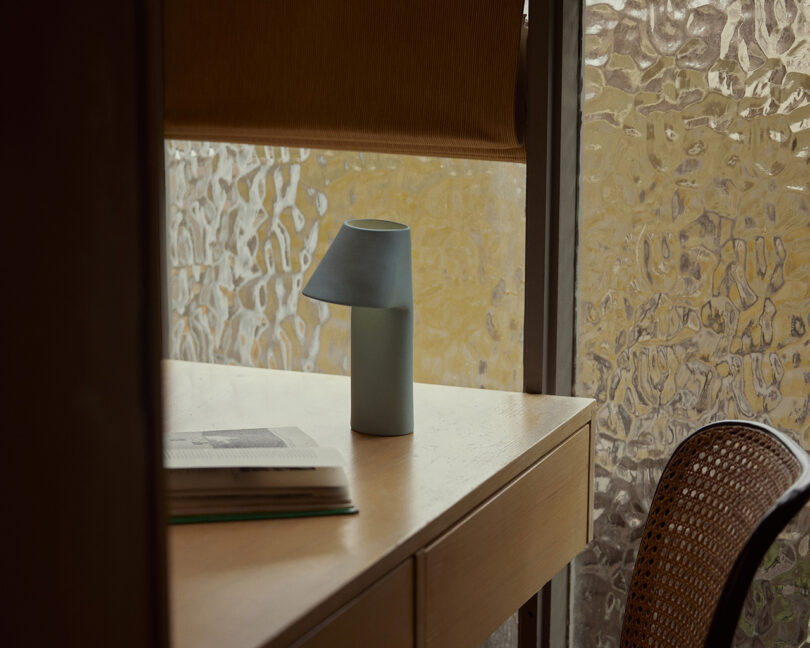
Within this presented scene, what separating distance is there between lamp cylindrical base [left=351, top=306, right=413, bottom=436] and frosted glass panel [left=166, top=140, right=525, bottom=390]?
1.44ft

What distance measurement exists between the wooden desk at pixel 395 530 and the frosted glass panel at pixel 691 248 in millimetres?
162

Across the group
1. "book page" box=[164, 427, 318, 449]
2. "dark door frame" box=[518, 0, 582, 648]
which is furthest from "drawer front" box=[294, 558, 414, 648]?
"dark door frame" box=[518, 0, 582, 648]

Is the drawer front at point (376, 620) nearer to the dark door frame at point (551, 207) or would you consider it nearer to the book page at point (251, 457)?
the book page at point (251, 457)

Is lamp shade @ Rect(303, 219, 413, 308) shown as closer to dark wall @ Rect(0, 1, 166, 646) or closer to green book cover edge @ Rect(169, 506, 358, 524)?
green book cover edge @ Rect(169, 506, 358, 524)

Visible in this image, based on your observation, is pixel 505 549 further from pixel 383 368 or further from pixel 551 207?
pixel 551 207

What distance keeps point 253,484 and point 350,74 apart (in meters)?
0.90

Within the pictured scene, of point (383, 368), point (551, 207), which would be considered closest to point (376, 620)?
point (383, 368)

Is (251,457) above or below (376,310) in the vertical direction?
below

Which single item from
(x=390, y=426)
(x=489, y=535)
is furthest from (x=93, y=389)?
(x=390, y=426)

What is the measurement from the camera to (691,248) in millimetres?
1678

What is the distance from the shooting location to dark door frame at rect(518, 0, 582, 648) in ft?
5.46

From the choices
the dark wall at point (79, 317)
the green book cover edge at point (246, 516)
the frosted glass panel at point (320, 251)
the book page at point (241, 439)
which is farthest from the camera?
the frosted glass panel at point (320, 251)

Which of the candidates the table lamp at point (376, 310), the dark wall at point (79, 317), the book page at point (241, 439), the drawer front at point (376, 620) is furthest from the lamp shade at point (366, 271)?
the dark wall at point (79, 317)

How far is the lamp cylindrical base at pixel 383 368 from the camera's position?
1415 mm
